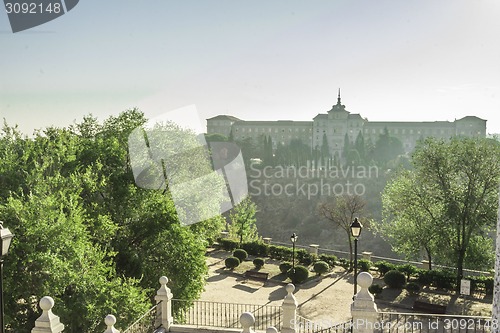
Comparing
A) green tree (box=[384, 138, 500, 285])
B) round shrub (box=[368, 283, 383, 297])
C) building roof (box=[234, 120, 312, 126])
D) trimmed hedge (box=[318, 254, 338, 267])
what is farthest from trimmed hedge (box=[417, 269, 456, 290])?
building roof (box=[234, 120, 312, 126])

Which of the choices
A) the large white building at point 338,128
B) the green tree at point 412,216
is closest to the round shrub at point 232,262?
the green tree at point 412,216

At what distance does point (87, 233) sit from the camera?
558 inches

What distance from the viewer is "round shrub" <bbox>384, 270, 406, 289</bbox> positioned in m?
23.7

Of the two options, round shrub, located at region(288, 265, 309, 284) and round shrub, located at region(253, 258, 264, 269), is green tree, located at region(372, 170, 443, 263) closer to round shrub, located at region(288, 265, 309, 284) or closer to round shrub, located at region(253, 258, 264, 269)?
round shrub, located at region(288, 265, 309, 284)

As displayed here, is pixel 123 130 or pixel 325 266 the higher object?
pixel 123 130

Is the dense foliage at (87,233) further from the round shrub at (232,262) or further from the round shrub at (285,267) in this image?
the round shrub at (285,267)

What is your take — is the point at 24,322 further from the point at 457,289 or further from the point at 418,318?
the point at 457,289

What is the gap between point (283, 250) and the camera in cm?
3241

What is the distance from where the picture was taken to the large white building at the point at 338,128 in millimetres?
114750

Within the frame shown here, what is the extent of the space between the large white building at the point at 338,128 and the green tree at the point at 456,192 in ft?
295

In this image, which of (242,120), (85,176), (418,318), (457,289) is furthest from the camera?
(242,120)

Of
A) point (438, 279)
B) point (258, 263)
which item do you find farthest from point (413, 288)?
point (258, 263)

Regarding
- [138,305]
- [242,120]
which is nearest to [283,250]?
[138,305]

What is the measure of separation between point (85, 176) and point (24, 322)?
17.7 feet
